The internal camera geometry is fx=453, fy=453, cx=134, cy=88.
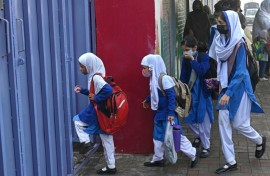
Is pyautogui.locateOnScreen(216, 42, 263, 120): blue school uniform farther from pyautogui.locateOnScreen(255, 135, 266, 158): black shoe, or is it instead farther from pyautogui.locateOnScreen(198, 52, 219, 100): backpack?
pyautogui.locateOnScreen(255, 135, 266, 158): black shoe

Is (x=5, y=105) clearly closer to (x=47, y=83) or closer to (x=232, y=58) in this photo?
(x=47, y=83)

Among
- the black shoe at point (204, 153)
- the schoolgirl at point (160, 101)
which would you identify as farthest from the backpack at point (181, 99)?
the black shoe at point (204, 153)

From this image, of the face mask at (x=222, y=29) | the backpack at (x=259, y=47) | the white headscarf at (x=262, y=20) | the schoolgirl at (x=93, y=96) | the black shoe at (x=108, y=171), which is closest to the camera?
the schoolgirl at (x=93, y=96)

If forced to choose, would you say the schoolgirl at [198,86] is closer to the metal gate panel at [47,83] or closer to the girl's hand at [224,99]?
the girl's hand at [224,99]

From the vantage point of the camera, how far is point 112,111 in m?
4.70

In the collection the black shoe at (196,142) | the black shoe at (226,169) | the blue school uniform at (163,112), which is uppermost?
the blue school uniform at (163,112)

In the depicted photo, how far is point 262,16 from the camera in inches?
411

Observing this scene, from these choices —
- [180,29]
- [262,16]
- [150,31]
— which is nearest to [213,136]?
[150,31]

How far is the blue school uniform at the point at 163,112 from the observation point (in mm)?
4898

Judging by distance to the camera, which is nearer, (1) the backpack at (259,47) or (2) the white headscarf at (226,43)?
(2) the white headscarf at (226,43)

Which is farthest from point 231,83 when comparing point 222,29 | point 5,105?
point 5,105

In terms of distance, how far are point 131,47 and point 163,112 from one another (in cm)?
91

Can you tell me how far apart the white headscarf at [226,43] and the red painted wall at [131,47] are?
32.9 inches

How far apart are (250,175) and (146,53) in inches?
71.8
